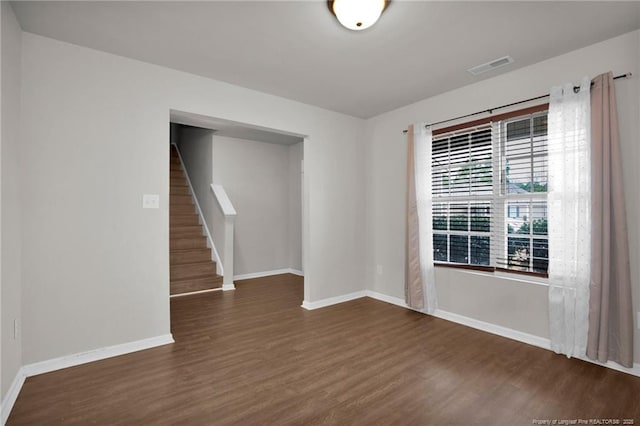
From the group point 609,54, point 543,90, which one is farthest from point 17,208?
point 609,54

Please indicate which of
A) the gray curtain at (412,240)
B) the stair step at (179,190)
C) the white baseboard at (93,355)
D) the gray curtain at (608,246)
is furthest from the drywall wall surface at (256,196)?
the gray curtain at (608,246)

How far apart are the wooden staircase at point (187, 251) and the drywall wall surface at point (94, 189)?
1920mm

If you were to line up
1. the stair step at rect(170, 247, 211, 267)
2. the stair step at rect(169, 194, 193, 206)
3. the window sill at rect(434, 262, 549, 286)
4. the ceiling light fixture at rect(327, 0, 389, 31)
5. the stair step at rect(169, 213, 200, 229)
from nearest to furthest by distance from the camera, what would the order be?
the ceiling light fixture at rect(327, 0, 389, 31)
the window sill at rect(434, 262, 549, 286)
the stair step at rect(170, 247, 211, 267)
the stair step at rect(169, 213, 200, 229)
the stair step at rect(169, 194, 193, 206)

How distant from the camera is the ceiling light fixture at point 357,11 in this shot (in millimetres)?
2000

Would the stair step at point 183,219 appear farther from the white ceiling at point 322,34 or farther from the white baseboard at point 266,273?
the white ceiling at point 322,34

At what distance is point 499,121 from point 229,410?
11.2 ft

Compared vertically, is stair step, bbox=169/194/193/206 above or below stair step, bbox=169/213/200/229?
above

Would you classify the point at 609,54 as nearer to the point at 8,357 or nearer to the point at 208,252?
the point at 8,357

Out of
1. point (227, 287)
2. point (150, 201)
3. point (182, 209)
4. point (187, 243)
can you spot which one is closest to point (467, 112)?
point (150, 201)

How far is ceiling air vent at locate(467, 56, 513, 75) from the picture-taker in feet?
9.36

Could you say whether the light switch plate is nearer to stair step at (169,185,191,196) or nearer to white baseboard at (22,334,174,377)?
white baseboard at (22,334,174,377)

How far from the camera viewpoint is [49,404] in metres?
2.02

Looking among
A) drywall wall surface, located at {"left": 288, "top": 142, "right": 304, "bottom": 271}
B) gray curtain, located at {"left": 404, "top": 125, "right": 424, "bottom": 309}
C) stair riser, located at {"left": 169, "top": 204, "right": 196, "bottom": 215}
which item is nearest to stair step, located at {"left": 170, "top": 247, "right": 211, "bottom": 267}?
stair riser, located at {"left": 169, "top": 204, "right": 196, "bottom": 215}

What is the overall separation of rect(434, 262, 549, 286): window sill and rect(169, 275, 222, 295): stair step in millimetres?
3361
